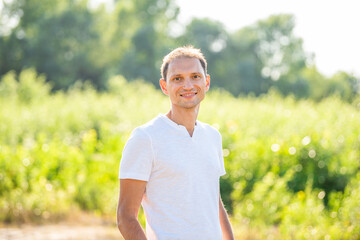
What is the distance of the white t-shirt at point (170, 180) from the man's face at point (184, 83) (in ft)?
0.47

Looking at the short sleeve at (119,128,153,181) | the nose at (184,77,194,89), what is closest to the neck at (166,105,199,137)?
the nose at (184,77,194,89)

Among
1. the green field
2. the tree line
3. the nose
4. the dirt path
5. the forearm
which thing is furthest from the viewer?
the tree line

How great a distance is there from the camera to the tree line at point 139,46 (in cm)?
3591

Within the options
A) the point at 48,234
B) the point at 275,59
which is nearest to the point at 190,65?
the point at 48,234

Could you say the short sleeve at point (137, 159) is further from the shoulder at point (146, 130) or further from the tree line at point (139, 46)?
the tree line at point (139, 46)

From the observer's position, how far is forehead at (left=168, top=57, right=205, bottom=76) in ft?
6.43

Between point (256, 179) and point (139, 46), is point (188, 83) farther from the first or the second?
point (139, 46)

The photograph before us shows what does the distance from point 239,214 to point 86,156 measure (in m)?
3.13

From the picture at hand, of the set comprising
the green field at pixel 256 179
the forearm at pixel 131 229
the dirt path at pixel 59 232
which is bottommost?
the dirt path at pixel 59 232

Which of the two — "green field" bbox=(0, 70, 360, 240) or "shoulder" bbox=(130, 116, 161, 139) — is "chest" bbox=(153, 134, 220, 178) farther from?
"green field" bbox=(0, 70, 360, 240)

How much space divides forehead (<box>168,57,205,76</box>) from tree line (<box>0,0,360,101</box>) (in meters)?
30.4

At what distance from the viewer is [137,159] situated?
1732mm

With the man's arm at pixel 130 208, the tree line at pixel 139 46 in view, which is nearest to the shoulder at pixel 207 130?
the man's arm at pixel 130 208

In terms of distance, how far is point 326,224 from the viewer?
4.71 meters
